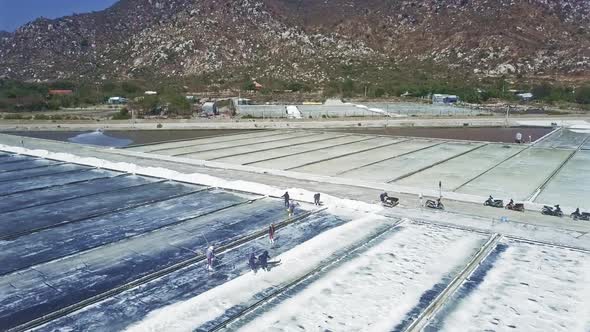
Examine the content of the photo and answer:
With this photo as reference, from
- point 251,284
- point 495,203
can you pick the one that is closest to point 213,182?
point 251,284

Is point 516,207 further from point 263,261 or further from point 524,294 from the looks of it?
point 263,261

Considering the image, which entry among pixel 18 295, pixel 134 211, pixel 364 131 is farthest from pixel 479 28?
pixel 18 295

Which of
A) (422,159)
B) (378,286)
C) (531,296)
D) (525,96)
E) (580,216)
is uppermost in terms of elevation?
(525,96)

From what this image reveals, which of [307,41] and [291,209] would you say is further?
[307,41]

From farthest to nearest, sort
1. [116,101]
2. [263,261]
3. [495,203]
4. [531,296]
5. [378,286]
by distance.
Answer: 1. [116,101]
2. [495,203]
3. [263,261]
4. [378,286]
5. [531,296]

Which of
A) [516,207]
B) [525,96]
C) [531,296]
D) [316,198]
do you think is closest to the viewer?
[531,296]

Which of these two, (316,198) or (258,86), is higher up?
(258,86)
